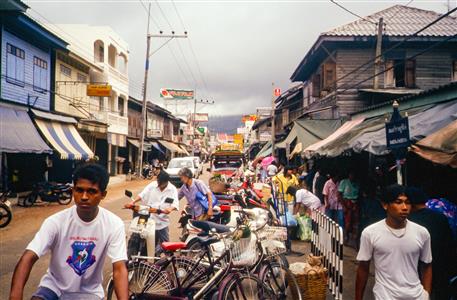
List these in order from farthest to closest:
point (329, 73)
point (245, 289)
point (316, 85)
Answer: point (316, 85) → point (329, 73) → point (245, 289)

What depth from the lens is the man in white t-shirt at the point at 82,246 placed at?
2863 millimetres

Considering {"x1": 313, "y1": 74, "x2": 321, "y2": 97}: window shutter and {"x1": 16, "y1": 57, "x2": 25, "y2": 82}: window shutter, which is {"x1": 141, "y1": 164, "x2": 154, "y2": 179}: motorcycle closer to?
{"x1": 16, "y1": 57, "x2": 25, "y2": 82}: window shutter

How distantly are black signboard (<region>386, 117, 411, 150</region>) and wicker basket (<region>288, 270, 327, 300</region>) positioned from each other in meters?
2.07

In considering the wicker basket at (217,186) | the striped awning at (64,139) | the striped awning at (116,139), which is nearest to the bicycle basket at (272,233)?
the wicker basket at (217,186)

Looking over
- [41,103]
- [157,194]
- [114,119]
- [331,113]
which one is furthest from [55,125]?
[157,194]

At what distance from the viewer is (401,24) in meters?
20.0

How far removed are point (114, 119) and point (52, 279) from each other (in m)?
28.8

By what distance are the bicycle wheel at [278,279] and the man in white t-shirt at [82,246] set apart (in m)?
2.61

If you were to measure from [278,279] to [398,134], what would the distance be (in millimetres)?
2617

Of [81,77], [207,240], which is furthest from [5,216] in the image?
[81,77]

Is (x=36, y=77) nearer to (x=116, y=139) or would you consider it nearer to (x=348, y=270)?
(x=116, y=139)

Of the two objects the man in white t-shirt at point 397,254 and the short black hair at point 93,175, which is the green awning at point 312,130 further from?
the short black hair at point 93,175

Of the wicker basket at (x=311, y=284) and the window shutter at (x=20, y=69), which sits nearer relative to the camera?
the wicker basket at (x=311, y=284)

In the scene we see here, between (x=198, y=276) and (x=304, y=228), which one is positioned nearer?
(x=198, y=276)
